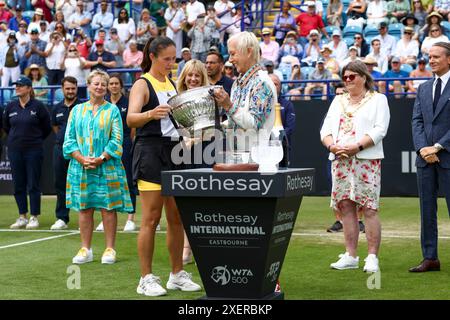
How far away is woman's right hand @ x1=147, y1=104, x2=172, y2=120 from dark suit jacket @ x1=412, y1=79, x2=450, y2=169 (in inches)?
116

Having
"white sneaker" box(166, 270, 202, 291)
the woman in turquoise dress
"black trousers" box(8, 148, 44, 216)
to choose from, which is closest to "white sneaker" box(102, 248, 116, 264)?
the woman in turquoise dress

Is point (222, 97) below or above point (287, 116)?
above

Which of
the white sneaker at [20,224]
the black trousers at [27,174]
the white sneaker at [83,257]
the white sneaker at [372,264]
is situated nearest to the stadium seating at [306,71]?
the black trousers at [27,174]

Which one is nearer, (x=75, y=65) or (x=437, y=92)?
(x=437, y=92)

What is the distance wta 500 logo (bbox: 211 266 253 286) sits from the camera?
668 cm

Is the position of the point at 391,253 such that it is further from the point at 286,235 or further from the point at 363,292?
the point at 286,235

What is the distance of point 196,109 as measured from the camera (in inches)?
261

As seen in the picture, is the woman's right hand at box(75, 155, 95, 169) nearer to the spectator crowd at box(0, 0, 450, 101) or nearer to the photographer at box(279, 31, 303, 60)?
the spectator crowd at box(0, 0, 450, 101)

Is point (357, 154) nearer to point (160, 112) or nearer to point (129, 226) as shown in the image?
point (160, 112)

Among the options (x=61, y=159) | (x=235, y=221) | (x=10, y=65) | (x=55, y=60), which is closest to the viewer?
(x=235, y=221)

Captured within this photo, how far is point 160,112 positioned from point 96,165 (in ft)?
9.15

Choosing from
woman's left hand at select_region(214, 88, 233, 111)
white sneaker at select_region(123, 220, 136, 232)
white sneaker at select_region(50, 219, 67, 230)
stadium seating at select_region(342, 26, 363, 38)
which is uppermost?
stadium seating at select_region(342, 26, 363, 38)

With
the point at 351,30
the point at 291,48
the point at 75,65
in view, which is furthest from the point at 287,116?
the point at 75,65

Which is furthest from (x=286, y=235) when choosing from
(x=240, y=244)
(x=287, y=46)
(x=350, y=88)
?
(x=287, y=46)
